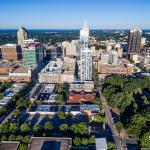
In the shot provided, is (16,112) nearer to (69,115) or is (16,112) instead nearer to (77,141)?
(69,115)

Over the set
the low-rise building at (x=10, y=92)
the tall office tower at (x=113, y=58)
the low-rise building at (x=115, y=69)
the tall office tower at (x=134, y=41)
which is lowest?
the low-rise building at (x=10, y=92)

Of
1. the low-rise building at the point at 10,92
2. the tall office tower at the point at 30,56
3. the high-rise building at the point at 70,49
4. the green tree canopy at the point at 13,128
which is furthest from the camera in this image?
the high-rise building at the point at 70,49

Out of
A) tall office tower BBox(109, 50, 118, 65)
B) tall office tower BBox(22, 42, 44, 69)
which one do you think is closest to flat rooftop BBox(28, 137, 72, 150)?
tall office tower BBox(22, 42, 44, 69)

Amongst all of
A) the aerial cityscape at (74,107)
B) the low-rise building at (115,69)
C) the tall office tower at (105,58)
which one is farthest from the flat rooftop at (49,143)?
the tall office tower at (105,58)

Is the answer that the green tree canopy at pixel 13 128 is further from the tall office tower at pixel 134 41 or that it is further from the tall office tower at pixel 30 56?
the tall office tower at pixel 134 41

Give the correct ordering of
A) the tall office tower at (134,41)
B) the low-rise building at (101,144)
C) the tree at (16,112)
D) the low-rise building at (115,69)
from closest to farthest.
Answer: the low-rise building at (101,144), the tree at (16,112), the low-rise building at (115,69), the tall office tower at (134,41)

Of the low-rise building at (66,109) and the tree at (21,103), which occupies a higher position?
the tree at (21,103)

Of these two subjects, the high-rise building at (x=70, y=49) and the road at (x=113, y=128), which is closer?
the road at (x=113, y=128)

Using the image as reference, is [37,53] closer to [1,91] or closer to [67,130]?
[1,91]
